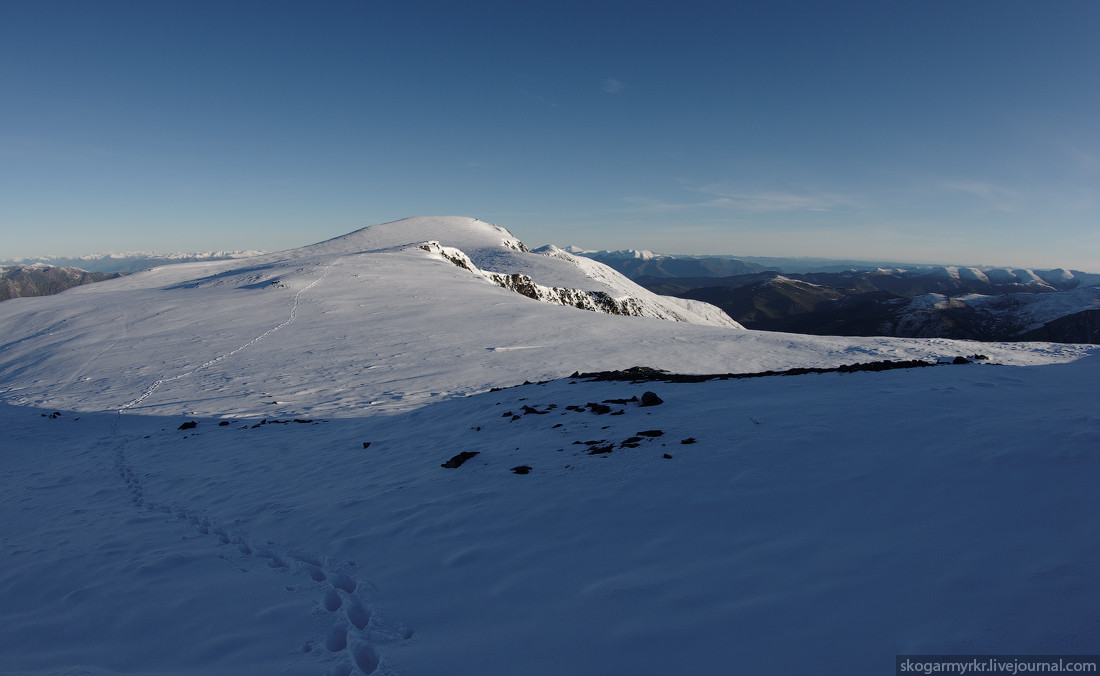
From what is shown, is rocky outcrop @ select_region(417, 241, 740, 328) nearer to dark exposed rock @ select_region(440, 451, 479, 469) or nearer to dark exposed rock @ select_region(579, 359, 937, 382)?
dark exposed rock @ select_region(579, 359, 937, 382)

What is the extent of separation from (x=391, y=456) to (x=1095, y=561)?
11348 mm

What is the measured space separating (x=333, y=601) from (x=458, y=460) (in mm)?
4295

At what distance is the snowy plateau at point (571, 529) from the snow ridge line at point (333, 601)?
39 mm

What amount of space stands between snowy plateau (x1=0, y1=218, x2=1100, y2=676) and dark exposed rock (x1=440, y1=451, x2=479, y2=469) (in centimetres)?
6

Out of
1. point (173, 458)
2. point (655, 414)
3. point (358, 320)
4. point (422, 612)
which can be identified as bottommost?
point (173, 458)

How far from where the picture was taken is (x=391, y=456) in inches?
445

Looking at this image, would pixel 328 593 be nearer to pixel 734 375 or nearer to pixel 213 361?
pixel 734 375

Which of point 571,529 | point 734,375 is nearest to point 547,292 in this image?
point 734,375

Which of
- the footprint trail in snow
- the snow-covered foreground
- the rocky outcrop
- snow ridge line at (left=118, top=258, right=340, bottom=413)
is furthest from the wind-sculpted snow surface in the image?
the rocky outcrop

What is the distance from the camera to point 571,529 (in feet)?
20.5

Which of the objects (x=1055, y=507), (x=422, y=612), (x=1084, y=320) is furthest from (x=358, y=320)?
(x=1084, y=320)

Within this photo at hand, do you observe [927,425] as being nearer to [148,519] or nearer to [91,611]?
[91,611]

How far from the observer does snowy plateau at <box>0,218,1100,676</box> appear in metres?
3.90

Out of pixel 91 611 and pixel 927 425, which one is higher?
pixel 927 425
